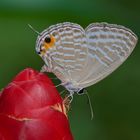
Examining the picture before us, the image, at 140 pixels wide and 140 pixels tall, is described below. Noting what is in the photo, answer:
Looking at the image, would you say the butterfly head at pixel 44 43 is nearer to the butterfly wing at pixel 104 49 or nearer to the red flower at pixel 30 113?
the butterfly wing at pixel 104 49

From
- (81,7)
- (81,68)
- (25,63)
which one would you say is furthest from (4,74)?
(81,68)

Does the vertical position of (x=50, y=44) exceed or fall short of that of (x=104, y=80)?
it exceeds it

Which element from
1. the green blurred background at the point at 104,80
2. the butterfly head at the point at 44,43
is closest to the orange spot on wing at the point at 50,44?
the butterfly head at the point at 44,43

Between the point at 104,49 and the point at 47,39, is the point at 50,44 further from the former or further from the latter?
the point at 104,49

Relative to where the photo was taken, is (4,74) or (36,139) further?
(4,74)

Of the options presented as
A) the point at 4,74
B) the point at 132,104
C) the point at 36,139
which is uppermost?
the point at 36,139

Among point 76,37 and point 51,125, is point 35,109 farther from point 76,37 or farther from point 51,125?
point 76,37

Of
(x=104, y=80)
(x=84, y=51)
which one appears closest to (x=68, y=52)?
(x=84, y=51)
